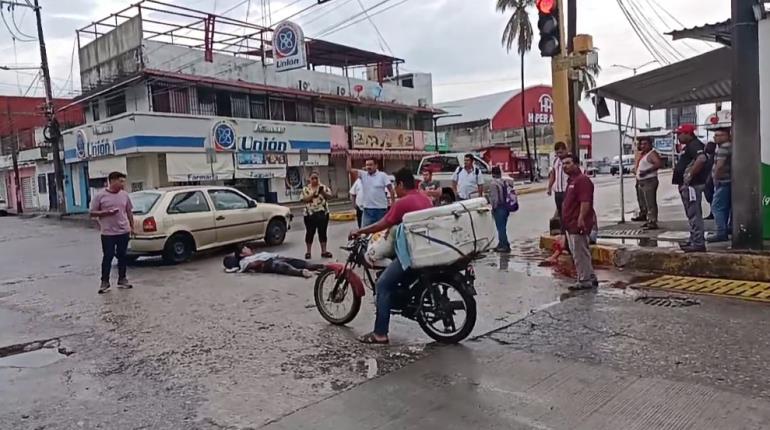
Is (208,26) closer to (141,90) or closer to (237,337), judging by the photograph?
(141,90)

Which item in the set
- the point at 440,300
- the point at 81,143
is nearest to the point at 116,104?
the point at 81,143

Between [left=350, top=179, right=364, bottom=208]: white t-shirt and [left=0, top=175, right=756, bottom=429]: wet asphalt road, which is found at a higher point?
[left=350, top=179, right=364, bottom=208]: white t-shirt

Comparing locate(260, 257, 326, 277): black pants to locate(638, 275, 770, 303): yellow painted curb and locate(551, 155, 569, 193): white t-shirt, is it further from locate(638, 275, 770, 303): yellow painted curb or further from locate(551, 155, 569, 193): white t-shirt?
locate(638, 275, 770, 303): yellow painted curb

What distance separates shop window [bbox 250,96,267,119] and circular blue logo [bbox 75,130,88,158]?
7.55 meters

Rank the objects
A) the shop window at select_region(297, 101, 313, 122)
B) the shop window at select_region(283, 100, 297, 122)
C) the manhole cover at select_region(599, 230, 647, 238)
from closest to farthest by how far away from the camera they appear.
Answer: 1. the manhole cover at select_region(599, 230, 647, 238)
2. the shop window at select_region(283, 100, 297, 122)
3. the shop window at select_region(297, 101, 313, 122)

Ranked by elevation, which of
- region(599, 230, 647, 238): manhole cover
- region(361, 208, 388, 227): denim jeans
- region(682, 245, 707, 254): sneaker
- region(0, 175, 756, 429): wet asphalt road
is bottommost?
region(0, 175, 756, 429): wet asphalt road

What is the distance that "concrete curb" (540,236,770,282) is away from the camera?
7.96 m

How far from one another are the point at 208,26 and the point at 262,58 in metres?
2.84

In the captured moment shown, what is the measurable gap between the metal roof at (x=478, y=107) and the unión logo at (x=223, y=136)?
36.1m

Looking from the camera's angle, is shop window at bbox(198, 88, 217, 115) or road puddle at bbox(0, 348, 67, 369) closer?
road puddle at bbox(0, 348, 67, 369)

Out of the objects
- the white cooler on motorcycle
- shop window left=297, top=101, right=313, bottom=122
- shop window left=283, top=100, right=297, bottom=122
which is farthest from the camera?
shop window left=297, top=101, right=313, bottom=122

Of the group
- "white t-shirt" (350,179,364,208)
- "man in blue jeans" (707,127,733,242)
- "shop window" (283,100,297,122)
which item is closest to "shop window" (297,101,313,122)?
"shop window" (283,100,297,122)

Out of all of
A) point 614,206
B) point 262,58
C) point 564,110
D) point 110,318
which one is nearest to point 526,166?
point 262,58

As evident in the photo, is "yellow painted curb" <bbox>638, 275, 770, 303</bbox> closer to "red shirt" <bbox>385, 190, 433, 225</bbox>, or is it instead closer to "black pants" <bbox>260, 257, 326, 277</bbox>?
"red shirt" <bbox>385, 190, 433, 225</bbox>
